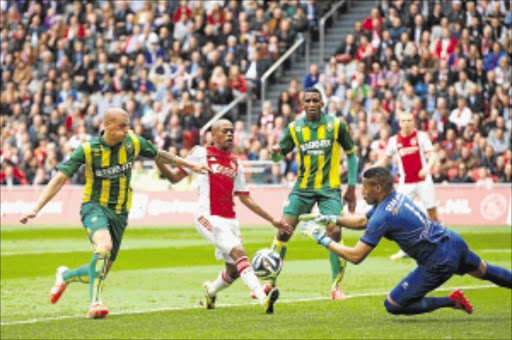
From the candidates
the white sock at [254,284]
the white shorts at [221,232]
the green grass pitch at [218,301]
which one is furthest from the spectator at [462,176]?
the white sock at [254,284]

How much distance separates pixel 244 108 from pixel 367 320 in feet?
70.0

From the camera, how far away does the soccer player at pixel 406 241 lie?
1055 cm

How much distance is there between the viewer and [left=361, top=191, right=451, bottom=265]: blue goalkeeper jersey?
34.6 feet

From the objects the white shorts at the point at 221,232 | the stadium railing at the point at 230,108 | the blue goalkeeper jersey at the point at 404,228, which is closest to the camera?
the blue goalkeeper jersey at the point at 404,228

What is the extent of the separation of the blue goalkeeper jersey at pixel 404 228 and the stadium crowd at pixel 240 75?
15.2m

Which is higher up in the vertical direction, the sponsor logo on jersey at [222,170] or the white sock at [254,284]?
the sponsor logo on jersey at [222,170]

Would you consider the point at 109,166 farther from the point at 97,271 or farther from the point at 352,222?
the point at 352,222

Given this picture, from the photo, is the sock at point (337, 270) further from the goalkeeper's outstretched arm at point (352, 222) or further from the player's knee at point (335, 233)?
the goalkeeper's outstretched arm at point (352, 222)

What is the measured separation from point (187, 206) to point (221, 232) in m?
15.9

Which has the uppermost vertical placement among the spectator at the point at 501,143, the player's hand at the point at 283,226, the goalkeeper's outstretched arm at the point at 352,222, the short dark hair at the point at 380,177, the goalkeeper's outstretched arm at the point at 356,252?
the short dark hair at the point at 380,177

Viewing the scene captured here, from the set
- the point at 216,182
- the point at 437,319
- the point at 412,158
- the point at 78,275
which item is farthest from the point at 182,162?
the point at 412,158

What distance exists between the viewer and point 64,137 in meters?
31.7

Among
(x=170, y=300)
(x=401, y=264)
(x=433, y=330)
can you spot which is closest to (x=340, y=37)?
(x=401, y=264)

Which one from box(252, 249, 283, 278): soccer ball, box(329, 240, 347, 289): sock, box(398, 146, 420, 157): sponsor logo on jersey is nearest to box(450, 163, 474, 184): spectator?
box(398, 146, 420, 157): sponsor logo on jersey
